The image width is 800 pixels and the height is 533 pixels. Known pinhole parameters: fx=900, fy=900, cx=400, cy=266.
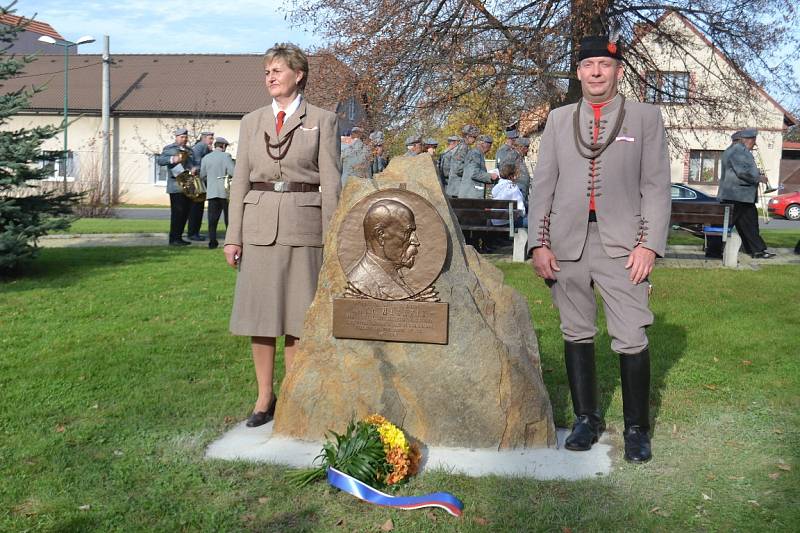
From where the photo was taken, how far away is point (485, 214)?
41.7ft

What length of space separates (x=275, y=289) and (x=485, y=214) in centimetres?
793

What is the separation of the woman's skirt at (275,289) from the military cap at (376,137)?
9.75 m

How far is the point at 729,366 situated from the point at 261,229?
379 cm

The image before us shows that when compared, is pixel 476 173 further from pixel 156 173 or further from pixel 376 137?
pixel 156 173

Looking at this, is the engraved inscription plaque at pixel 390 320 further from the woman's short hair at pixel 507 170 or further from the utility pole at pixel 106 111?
the utility pole at pixel 106 111

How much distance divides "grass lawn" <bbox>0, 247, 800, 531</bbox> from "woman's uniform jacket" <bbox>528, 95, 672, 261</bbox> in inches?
45.4

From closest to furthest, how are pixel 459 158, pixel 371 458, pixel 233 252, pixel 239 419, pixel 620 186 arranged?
pixel 371 458 → pixel 620 186 → pixel 233 252 → pixel 239 419 → pixel 459 158

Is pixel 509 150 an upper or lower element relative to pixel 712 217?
upper

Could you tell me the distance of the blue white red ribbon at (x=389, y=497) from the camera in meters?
3.92

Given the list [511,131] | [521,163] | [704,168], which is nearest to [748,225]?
[521,163]

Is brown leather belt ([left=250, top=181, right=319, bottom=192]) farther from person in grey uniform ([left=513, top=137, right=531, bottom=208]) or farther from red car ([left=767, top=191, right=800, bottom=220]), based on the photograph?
red car ([left=767, top=191, right=800, bottom=220])

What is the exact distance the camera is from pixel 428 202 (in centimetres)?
475

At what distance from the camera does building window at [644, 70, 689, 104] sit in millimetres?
14664

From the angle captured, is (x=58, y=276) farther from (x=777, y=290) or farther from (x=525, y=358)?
(x=777, y=290)
